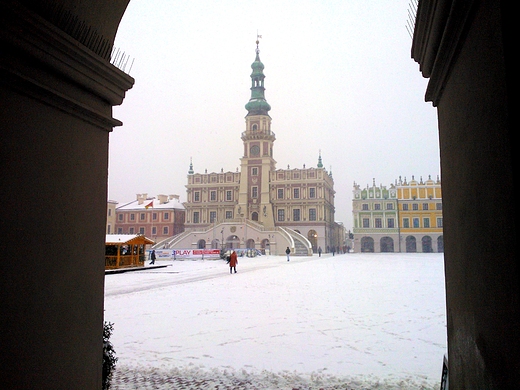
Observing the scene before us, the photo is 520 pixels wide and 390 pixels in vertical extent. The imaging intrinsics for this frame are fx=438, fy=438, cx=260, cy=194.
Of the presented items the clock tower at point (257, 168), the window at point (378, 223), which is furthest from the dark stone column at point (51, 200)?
the window at point (378, 223)

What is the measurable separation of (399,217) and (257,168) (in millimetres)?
20835

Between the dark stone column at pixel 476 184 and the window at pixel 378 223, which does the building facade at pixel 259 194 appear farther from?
the dark stone column at pixel 476 184

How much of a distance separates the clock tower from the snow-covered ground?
160 ft

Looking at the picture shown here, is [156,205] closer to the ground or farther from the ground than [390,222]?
farther from the ground

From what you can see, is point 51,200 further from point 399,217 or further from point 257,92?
point 257,92

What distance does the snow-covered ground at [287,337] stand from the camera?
17.0 ft

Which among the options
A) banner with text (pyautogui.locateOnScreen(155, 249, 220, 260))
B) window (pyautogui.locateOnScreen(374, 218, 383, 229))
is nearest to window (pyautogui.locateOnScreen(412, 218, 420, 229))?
window (pyautogui.locateOnScreen(374, 218, 383, 229))

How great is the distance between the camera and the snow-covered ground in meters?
5.18

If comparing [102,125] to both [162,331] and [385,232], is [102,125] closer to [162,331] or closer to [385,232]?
[162,331]

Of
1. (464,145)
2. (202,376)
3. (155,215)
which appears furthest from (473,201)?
(155,215)

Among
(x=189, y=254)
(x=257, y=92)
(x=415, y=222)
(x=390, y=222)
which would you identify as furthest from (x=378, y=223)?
(x=189, y=254)

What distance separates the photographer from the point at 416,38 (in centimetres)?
305

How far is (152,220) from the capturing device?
67812mm

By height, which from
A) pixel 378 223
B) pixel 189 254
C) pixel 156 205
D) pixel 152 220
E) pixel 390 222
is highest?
pixel 156 205
